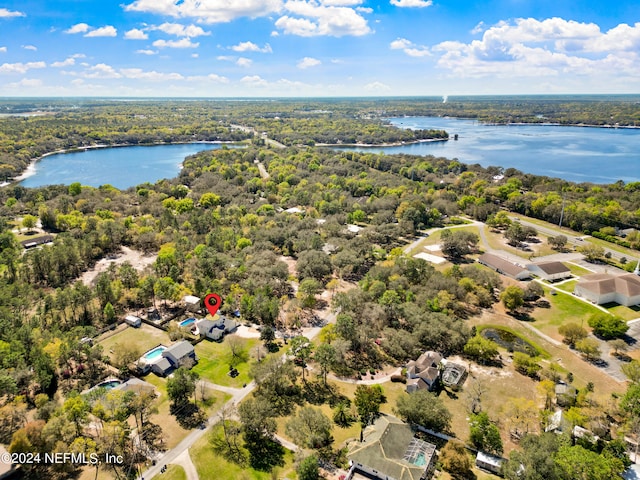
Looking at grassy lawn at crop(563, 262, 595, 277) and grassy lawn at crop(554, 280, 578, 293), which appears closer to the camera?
grassy lawn at crop(554, 280, 578, 293)

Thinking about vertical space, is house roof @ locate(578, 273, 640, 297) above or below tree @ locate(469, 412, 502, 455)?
above

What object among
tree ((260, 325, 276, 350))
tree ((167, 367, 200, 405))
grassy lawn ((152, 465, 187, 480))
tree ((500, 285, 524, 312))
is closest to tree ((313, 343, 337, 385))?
tree ((260, 325, 276, 350))

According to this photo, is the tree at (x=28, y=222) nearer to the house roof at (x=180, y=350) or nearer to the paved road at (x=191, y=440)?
the house roof at (x=180, y=350)

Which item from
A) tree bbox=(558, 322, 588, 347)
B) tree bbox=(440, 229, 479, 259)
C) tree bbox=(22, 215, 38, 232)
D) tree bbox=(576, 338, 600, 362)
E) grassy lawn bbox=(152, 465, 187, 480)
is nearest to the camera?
grassy lawn bbox=(152, 465, 187, 480)

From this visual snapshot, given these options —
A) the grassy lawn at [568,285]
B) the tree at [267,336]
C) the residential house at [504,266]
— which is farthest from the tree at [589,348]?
the tree at [267,336]

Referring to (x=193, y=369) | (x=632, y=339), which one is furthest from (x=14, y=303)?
(x=632, y=339)

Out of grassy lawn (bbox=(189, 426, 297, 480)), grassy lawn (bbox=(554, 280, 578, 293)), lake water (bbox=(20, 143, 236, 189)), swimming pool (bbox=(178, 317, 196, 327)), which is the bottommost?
grassy lawn (bbox=(189, 426, 297, 480))

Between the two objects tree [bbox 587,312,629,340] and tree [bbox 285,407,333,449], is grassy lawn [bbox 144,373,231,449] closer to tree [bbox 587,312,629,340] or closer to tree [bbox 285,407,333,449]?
tree [bbox 285,407,333,449]
